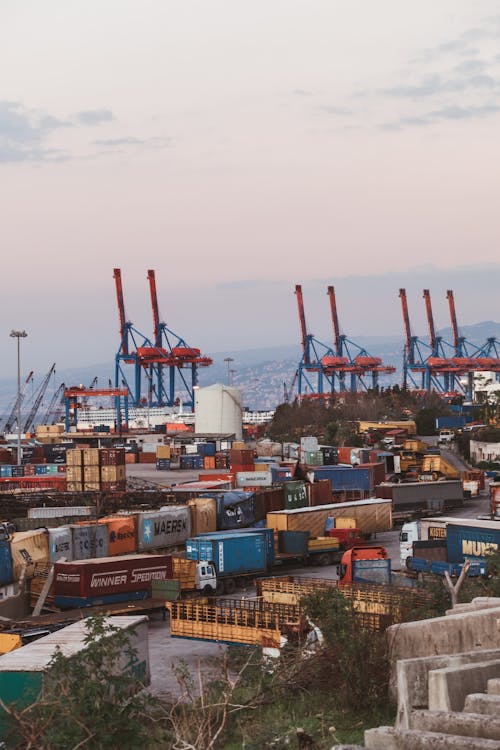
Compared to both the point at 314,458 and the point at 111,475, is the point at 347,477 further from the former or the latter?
the point at 314,458

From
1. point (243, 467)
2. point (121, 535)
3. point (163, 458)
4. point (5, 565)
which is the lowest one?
point (5, 565)

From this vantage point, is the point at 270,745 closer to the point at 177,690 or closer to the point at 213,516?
the point at 177,690

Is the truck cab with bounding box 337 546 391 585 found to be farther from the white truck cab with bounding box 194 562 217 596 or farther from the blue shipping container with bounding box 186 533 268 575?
the blue shipping container with bounding box 186 533 268 575

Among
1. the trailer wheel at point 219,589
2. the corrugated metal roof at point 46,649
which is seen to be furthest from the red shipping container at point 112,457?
the corrugated metal roof at point 46,649

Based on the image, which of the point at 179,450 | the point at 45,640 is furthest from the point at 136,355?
the point at 45,640

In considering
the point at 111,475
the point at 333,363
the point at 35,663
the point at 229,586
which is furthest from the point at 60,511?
the point at 333,363

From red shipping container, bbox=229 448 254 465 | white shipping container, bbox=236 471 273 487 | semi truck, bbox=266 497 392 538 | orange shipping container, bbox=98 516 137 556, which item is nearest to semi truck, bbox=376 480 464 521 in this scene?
semi truck, bbox=266 497 392 538

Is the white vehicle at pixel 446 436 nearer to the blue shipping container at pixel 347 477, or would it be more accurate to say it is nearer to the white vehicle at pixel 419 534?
the blue shipping container at pixel 347 477
